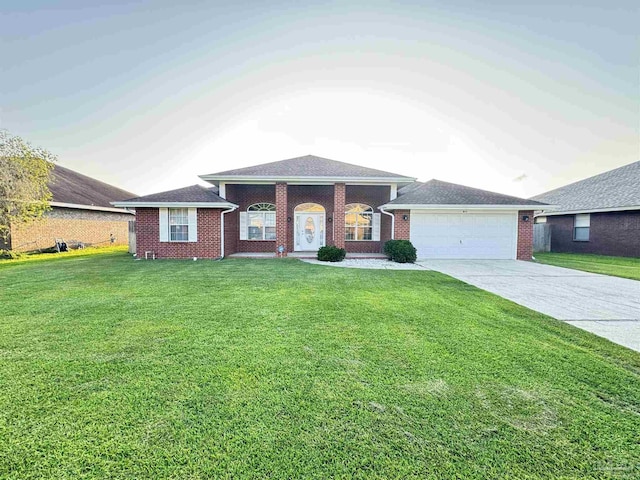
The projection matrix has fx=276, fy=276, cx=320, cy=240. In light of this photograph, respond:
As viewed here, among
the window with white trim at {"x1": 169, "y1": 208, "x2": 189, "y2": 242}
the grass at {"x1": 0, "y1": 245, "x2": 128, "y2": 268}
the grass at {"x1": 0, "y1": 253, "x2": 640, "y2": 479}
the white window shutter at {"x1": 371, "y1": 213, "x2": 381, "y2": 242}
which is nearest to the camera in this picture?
the grass at {"x1": 0, "y1": 253, "x2": 640, "y2": 479}

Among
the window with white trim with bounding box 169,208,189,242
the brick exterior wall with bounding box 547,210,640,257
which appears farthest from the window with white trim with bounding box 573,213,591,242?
the window with white trim with bounding box 169,208,189,242

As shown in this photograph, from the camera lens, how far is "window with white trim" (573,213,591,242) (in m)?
16.5

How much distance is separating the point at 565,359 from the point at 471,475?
Result: 2685mm

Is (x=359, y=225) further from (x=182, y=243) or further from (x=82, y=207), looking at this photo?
(x=82, y=207)

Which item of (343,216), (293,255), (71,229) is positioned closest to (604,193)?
(343,216)

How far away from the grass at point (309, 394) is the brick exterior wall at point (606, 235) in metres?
15.4

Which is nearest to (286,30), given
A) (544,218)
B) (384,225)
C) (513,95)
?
(384,225)

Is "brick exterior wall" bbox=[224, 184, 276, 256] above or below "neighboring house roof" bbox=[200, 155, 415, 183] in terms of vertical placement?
below

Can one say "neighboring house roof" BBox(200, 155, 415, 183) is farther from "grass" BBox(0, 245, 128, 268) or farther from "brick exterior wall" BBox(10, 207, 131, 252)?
"brick exterior wall" BBox(10, 207, 131, 252)

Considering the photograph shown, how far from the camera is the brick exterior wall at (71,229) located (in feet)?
49.3

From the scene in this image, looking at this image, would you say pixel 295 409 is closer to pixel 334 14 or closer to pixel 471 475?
pixel 471 475

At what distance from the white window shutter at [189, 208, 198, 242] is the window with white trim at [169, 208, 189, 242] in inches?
7.0

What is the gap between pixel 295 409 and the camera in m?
2.44

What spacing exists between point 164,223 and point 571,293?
1515cm
